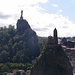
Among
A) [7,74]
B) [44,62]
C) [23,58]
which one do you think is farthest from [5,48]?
[44,62]

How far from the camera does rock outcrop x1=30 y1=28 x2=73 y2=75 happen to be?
54.3 feet

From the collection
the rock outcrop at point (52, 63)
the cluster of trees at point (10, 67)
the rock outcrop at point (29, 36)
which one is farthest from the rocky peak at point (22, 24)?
the rock outcrop at point (52, 63)

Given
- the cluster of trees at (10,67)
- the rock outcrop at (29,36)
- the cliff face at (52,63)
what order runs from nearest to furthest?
1. the cliff face at (52,63)
2. the cluster of trees at (10,67)
3. the rock outcrop at (29,36)

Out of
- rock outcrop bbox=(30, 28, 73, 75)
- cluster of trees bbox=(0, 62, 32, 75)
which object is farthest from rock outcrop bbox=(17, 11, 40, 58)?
rock outcrop bbox=(30, 28, 73, 75)

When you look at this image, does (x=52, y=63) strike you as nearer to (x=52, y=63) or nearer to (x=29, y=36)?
(x=52, y=63)

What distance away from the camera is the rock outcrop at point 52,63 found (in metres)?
16.5

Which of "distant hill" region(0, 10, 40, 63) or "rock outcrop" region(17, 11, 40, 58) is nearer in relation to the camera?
"distant hill" region(0, 10, 40, 63)

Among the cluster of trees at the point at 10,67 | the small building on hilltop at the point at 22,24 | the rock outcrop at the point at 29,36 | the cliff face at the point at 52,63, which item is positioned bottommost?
the cluster of trees at the point at 10,67

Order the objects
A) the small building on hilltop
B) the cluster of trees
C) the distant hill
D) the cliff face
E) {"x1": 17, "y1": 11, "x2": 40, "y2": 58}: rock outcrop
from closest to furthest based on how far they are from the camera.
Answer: the cliff face → the cluster of trees → the distant hill → {"x1": 17, "y1": 11, "x2": 40, "y2": 58}: rock outcrop → the small building on hilltop

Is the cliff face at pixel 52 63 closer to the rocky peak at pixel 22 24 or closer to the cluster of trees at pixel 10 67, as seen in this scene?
the cluster of trees at pixel 10 67

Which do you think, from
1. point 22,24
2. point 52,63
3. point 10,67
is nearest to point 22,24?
point 22,24

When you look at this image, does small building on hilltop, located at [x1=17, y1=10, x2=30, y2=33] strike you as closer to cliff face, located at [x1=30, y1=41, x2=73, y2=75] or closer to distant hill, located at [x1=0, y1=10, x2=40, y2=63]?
distant hill, located at [x1=0, y1=10, x2=40, y2=63]

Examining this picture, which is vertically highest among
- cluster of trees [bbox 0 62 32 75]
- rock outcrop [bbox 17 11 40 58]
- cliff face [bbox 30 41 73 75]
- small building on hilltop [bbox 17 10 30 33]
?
small building on hilltop [bbox 17 10 30 33]

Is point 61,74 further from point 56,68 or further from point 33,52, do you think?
point 33,52
